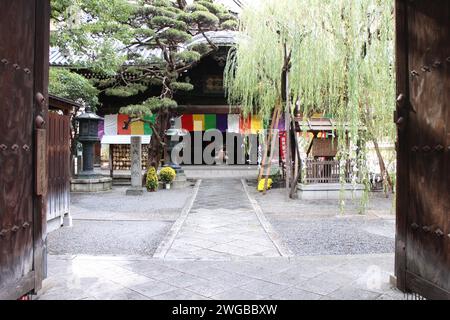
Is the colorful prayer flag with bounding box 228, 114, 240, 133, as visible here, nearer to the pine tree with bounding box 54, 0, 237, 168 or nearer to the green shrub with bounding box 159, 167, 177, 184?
the pine tree with bounding box 54, 0, 237, 168

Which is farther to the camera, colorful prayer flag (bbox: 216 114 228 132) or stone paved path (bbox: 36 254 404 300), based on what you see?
colorful prayer flag (bbox: 216 114 228 132)

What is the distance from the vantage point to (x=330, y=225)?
26.7 ft

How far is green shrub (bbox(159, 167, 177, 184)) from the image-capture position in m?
15.1

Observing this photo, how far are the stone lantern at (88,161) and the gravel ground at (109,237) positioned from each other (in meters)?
6.24

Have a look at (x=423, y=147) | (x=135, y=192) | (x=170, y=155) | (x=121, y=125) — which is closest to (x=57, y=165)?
(x=135, y=192)

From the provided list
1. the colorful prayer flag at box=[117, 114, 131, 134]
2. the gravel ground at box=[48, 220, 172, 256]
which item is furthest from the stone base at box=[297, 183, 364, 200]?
the colorful prayer flag at box=[117, 114, 131, 134]

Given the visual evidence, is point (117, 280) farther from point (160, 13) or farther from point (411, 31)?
point (160, 13)

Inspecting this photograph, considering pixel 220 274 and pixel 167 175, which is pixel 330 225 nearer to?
pixel 220 274

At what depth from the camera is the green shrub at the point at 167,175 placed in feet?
49.7

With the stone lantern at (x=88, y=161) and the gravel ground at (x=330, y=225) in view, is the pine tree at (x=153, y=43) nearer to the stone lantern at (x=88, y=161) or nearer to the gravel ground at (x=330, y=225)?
the stone lantern at (x=88, y=161)

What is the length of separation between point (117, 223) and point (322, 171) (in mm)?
7201

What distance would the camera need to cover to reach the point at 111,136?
1847 centimetres

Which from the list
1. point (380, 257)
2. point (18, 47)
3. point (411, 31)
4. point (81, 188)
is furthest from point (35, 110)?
point (81, 188)

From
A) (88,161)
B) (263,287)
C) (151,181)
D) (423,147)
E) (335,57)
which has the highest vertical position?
(335,57)
